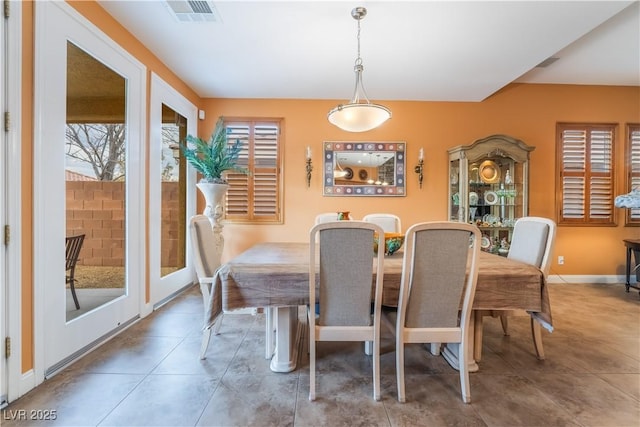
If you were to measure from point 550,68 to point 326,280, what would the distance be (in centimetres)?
398

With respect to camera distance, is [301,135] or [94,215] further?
[301,135]

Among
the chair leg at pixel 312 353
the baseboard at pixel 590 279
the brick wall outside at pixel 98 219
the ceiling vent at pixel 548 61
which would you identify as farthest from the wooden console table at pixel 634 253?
the brick wall outside at pixel 98 219

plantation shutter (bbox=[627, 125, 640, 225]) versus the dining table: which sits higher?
plantation shutter (bbox=[627, 125, 640, 225])

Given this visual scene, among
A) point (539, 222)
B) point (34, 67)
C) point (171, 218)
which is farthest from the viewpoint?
point (171, 218)

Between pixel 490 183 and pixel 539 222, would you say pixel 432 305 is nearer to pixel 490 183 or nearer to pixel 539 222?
pixel 539 222

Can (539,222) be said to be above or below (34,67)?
below

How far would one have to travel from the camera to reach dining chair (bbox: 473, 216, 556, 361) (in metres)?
1.89

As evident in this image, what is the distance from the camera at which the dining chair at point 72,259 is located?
198 centimetres

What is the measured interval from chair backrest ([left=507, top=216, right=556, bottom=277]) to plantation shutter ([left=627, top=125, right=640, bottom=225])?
3379 mm

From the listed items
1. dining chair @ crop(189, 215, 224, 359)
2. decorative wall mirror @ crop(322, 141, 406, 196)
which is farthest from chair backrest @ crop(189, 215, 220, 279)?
decorative wall mirror @ crop(322, 141, 406, 196)

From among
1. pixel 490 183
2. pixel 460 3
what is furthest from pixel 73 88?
pixel 490 183

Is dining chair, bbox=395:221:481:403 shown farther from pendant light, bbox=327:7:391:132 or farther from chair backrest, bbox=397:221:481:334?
pendant light, bbox=327:7:391:132

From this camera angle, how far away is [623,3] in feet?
6.72

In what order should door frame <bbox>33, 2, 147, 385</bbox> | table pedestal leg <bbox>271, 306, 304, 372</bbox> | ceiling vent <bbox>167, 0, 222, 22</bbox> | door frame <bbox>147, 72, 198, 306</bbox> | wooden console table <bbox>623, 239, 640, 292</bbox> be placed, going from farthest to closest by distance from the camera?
1. wooden console table <bbox>623, 239, 640, 292</bbox>
2. door frame <bbox>147, 72, 198, 306</bbox>
3. ceiling vent <bbox>167, 0, 222, 22</bbox>
4. table pedestal leg <bbox>271, 306, 304, 372</bbox>
5. door frame <bbox>33, 2, 147, 385</bbox>
